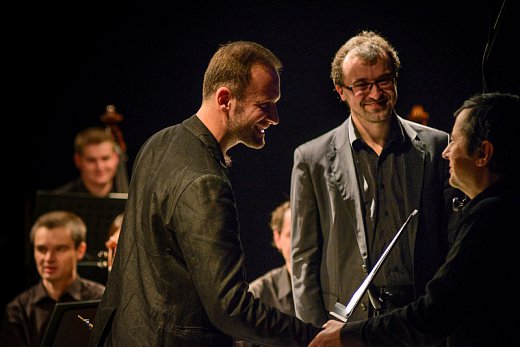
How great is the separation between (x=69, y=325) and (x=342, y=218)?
1087mm

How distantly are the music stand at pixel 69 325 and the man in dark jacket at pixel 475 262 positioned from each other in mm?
902

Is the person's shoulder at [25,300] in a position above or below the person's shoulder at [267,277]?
below

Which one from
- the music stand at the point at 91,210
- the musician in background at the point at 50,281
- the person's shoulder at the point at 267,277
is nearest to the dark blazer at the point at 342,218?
the person's shoulder at the point at 267,277

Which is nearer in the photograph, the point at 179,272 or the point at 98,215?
the point at 179,272

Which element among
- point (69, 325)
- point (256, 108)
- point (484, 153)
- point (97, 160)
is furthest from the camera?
point (97, 160)

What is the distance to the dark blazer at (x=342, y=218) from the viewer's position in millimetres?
2701

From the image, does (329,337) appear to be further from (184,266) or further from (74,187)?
(74,187)

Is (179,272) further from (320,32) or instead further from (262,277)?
(262,277)

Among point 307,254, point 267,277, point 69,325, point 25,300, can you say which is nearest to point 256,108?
point 307,254

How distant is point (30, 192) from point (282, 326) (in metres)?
4.03

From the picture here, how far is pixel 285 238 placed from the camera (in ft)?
13.8

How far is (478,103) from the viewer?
2.42 meters

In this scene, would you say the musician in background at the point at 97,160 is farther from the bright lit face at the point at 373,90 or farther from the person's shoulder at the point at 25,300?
the bright lit face at the point at 373,90

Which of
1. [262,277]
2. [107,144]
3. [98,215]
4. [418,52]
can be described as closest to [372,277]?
[418,52]
